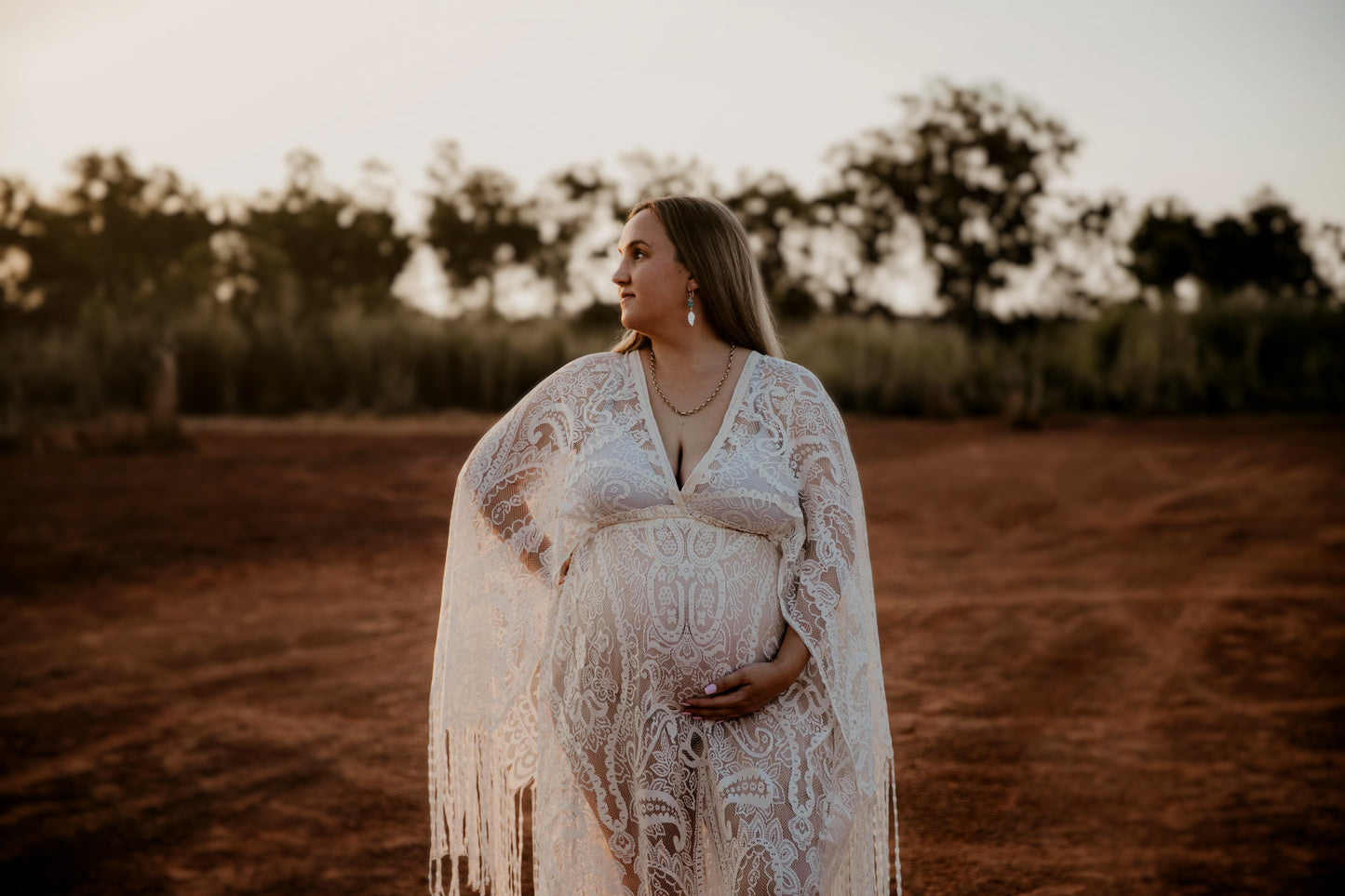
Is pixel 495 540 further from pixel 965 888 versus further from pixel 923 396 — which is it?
pixel 923 396

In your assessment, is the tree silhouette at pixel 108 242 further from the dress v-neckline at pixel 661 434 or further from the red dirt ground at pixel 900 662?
the dress v-neckline at pixel 661 434

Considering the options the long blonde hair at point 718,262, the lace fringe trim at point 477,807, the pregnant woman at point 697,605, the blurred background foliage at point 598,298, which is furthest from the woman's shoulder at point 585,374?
the blurred background foliage at point 598,298

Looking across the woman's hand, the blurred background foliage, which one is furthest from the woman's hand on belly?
the blurred background foliage

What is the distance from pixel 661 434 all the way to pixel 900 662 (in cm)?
469

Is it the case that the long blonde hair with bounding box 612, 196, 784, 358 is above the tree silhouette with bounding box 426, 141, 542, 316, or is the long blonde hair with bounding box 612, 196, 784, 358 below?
below

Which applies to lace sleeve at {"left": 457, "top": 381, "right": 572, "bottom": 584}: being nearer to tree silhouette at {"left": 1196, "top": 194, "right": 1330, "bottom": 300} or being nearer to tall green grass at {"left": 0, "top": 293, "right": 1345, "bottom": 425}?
tall green grass at {"left": 0, "top": 293, "right": 1345, "bottom": 425}

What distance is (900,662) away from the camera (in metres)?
6.67

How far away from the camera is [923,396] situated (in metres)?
15.0

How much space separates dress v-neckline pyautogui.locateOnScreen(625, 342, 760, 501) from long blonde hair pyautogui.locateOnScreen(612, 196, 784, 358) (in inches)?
2.6

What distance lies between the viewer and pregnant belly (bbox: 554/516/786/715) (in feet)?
7.35

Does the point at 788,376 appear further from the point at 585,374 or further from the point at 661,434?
the point at 585,374

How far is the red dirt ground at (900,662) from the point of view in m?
4.31

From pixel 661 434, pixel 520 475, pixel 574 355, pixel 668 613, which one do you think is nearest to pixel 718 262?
pixel 661 434

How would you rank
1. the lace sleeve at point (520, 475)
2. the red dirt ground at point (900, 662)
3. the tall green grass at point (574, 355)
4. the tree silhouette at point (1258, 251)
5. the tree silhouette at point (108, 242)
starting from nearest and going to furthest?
the lace sleeve at point (520, 475)
the red dirt ground at point (900, 662)
the tall green grass at point (574, 355)
the tree silhouette at point (108, 242)
the tree silhouette at point (1258, 251)
